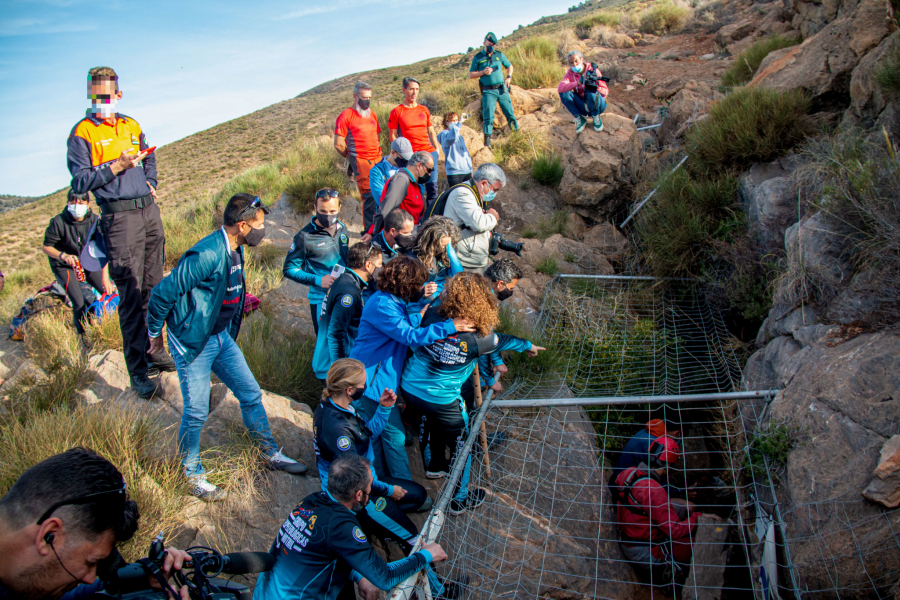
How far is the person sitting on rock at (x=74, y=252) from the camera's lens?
5566 mm

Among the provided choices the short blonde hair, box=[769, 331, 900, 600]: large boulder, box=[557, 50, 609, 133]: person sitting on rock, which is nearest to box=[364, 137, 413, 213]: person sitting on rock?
the short blonde hair

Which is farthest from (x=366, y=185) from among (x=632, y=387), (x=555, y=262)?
(x=632, y=387)

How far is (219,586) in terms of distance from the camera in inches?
74.2

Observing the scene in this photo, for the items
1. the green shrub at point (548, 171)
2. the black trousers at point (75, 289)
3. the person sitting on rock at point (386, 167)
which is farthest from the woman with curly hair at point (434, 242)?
the green shrub at point (548, 171)

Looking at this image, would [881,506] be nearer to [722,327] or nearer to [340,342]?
[722,327]

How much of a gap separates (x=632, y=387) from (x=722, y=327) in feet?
4.47

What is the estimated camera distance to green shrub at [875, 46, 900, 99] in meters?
4.88

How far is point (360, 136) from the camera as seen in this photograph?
7383mm

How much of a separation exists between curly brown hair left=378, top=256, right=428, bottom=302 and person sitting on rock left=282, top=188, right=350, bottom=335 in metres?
1.01

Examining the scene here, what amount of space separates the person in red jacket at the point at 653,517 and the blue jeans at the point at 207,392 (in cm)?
279

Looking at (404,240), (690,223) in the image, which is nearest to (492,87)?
(690,223)

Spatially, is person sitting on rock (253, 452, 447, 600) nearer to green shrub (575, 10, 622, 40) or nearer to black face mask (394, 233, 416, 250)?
black face mask (394, 233, 416, 250)

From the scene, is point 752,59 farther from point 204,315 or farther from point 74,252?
point 74,252

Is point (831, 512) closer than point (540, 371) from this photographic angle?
Yes
